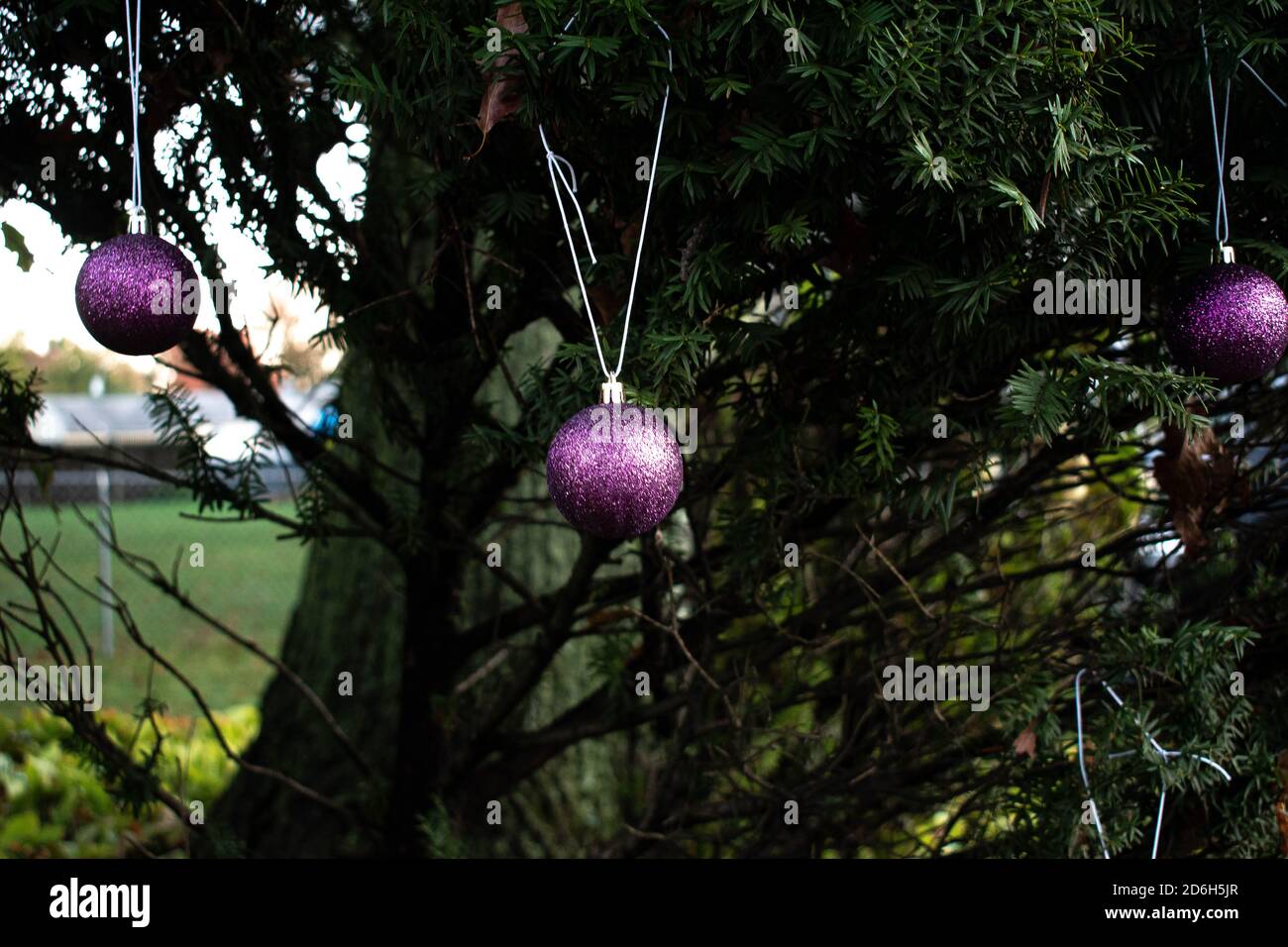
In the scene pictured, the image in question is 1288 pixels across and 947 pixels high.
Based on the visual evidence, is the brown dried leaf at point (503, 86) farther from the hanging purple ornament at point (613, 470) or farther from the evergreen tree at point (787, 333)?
the hanging purple ornament at point (613, 470)

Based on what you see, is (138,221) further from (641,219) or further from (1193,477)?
(1193,477)

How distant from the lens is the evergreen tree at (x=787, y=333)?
4.90 feet

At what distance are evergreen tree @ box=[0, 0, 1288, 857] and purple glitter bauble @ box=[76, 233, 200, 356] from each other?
41 cm

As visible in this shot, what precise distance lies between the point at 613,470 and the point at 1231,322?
1005 millimetres

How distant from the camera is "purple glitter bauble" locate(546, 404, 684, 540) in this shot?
4.65 ft

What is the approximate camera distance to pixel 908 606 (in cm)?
268

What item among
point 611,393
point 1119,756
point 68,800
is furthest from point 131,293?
point 68,800

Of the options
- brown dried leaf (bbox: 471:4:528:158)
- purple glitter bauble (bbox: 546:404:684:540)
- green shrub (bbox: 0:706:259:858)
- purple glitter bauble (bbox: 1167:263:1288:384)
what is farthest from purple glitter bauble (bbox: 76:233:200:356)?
green shrub (bbox: 0:706:259:858)

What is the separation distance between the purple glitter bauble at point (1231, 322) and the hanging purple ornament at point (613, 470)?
88cm

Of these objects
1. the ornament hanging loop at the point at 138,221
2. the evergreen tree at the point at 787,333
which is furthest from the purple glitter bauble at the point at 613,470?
the ornament hanging loop at the point at 138,221

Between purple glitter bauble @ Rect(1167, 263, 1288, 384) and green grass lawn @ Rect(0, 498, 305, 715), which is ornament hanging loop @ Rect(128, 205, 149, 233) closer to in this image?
purple glitter bauble @ Rect(1167, 263, 1288, 384)

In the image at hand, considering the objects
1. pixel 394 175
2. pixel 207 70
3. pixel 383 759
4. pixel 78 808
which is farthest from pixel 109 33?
pixel 78 808

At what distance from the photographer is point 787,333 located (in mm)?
1947

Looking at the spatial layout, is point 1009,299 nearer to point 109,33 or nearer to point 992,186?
point 992,186
